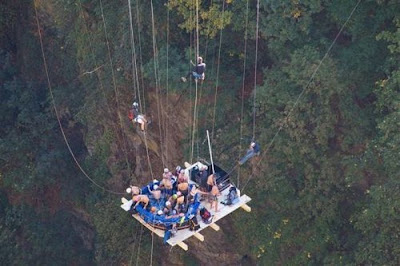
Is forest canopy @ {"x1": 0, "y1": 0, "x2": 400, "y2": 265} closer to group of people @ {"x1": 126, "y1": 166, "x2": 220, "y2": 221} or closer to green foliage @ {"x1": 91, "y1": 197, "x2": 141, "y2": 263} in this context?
green foliage @ {"x1": 91, "y1": 197, "x2": 141, "y2": 263}

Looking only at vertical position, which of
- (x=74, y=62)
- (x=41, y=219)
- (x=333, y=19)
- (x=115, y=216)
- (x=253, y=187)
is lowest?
(x=41, y=219)

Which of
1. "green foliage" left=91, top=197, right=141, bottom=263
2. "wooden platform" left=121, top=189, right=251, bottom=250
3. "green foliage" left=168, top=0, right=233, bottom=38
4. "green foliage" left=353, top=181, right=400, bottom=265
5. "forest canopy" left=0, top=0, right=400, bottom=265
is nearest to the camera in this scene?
"wooden platform" left=121, top=189, right=251, bottom=250

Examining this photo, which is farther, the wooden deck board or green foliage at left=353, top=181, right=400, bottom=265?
green foliage at left=353, top=181, right=400, bottom=265

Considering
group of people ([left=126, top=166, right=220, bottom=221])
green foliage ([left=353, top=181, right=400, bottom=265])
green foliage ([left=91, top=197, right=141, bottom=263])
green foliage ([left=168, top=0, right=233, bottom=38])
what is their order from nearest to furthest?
group of people ([left=126, top=166, right=220, bottom=221]) → green foliage ([left=353, top=181, right=400, bottom=265]) → green foliage ([left=168, top=0, right=233, bottom=38]) → green foliage ([left=91, top=197, right=141, bottom=263])

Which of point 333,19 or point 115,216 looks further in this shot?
point 115,216

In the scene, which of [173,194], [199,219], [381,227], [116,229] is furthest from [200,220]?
[116,229]

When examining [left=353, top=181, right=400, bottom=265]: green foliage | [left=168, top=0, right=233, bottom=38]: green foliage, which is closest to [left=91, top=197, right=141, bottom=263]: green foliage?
[left=168, top=0, right=233, bottom=38]: green foliage

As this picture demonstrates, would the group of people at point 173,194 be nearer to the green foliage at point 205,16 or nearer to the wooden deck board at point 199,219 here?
the wooden deck board at point 199,219

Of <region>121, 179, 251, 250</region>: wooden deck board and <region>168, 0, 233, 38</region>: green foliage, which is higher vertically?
<region>168, 0, 233, 38</region>: green foliage

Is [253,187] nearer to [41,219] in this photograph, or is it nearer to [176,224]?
[176,224]

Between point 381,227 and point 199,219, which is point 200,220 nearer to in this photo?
point 199,219

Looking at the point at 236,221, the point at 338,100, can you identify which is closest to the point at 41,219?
the point at 236,221
